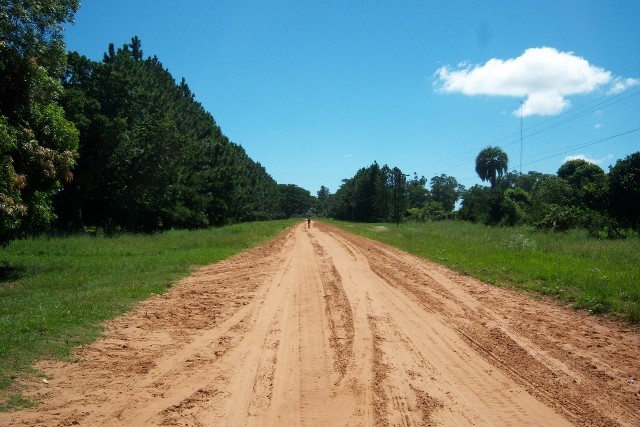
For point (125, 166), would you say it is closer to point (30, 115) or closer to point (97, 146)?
point (97, 146)

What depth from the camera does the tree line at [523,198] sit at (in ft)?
101

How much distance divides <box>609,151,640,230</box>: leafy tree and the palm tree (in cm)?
7311

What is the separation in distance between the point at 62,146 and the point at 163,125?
23.3 m

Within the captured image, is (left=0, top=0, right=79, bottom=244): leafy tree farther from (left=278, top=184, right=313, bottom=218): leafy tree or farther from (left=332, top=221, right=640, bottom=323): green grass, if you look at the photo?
(left=278, top=184, right=313, bottom=218): leafy tree

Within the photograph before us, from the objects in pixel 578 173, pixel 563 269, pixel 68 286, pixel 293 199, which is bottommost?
pixel 68 286

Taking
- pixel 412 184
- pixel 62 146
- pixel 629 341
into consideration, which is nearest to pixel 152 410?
pixel 629 341

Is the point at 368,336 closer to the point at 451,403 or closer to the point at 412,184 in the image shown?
the point at 451,403

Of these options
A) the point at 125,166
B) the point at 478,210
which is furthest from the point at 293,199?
the point at 125,166

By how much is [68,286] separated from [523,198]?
55341 mm

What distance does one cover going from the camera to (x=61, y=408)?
214 inches

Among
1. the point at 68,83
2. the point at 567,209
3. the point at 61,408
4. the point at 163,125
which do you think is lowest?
the point at 61,408

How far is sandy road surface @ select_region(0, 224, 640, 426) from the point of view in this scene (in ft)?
17.7

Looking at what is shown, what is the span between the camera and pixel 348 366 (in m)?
6.93

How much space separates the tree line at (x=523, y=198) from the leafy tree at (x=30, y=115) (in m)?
30.4
